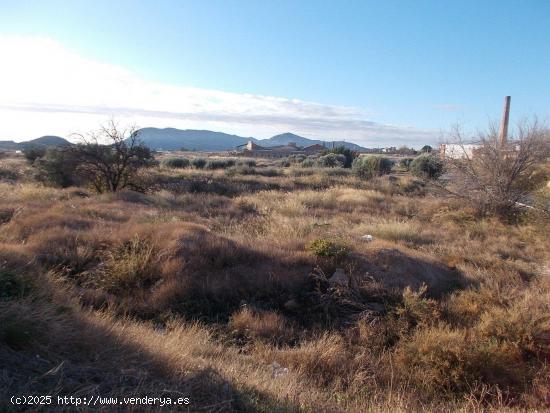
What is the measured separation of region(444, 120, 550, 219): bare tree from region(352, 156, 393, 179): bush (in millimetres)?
18453

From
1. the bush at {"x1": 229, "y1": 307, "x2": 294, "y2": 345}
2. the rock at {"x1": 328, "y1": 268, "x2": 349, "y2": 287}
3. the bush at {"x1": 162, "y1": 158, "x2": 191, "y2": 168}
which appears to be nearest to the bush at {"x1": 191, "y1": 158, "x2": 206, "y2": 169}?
the bush at {"x1": 162, "y1": 158, "x2": 191, "y2": 168}

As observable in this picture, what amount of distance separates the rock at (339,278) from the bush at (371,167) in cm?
3172

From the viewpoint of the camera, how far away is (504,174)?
21.2 metres

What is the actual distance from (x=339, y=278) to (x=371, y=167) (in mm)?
35544

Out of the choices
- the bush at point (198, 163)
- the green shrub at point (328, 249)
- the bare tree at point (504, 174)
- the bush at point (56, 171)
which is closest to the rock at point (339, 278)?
the green shrub at point (328, 249)

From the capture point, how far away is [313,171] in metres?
42.3

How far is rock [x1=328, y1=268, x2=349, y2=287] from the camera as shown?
9086 mm

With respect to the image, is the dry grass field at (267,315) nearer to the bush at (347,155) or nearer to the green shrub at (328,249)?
the green shrub at (328,249)

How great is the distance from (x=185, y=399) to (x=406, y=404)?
2586 mm

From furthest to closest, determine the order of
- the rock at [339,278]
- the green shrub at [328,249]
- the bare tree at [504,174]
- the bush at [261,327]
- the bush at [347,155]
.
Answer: the bush at [347,155]
the bare tree at [504,174]
the green shrub at [328,249]
the rock at [339,278]
the bush at [261,327]

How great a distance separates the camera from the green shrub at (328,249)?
10.1m

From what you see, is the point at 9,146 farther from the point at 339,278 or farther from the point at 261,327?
the point at 261,327

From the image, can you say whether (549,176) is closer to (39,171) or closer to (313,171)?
(313,171)

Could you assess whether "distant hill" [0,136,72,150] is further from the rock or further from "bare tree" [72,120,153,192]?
the rock
